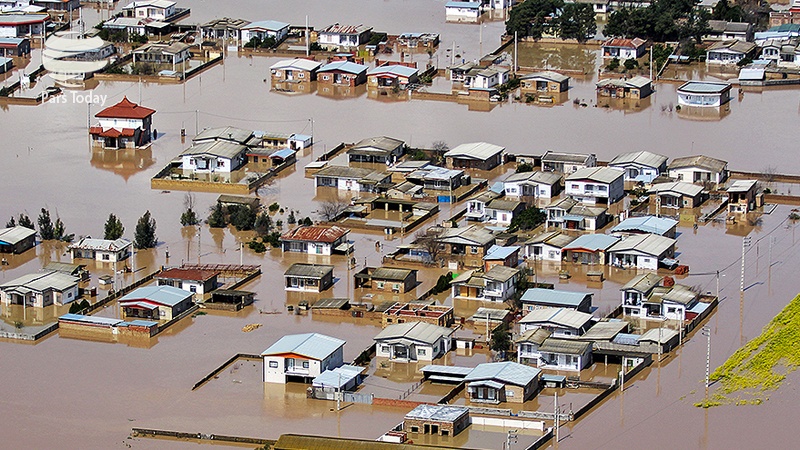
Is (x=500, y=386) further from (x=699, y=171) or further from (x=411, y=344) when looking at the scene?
(x=699, y=171)

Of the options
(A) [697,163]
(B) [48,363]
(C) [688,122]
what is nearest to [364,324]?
(B) [48,363]

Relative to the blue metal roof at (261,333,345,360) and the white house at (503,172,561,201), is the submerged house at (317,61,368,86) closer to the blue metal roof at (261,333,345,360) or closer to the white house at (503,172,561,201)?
the white house at (503,172,561,201)

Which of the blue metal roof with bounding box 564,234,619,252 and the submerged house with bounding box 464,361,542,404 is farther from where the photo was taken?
the blue metal roof with bounding box 564,234,619,252

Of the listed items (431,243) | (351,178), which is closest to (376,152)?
(351,178)

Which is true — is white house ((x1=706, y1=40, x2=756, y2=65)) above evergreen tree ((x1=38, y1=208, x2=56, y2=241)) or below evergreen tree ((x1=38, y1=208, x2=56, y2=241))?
above

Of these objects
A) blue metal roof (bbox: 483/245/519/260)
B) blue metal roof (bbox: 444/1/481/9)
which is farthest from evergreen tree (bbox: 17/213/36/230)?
blue metal roof (bbox: 444/1/481/9)

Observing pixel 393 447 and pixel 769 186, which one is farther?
pixel 769 186

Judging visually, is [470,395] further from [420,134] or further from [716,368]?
[420,134]
